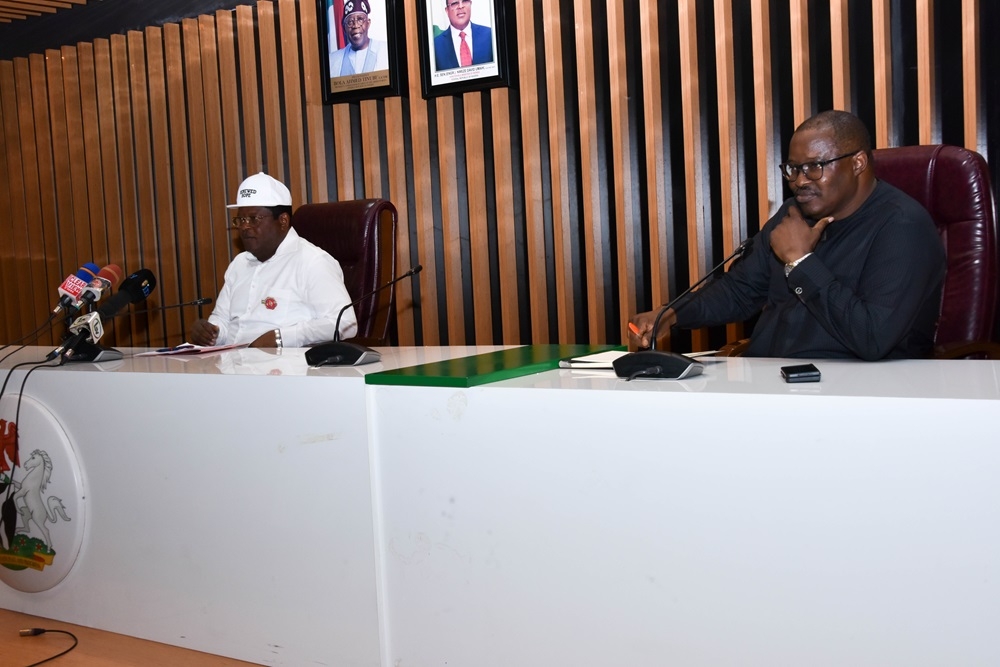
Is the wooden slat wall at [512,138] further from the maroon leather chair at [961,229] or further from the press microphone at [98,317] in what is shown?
the press microphone at [98,317]

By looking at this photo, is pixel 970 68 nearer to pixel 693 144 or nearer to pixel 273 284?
pixel 693 144

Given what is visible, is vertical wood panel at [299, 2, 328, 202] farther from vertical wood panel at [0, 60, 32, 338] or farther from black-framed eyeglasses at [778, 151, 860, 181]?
black-framed eyeglasses at [778, 151, 860, 181]

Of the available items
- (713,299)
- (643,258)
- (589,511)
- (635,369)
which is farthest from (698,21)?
(589,511)

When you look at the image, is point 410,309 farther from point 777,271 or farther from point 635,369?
point 635,369

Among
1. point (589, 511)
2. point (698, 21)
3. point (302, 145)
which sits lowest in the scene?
point (589, 511)

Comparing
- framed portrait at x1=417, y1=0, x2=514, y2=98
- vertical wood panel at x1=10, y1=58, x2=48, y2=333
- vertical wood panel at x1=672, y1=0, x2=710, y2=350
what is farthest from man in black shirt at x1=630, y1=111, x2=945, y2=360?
vertical wood panel at x1=10, y1=58, x2=48, y2=333

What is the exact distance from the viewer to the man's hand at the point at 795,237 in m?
2.15

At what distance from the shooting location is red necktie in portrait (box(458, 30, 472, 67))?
155 inches

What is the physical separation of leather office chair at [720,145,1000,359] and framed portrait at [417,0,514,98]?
74.3 inches

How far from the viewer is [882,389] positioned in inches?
54.3

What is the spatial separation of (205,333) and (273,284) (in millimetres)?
390

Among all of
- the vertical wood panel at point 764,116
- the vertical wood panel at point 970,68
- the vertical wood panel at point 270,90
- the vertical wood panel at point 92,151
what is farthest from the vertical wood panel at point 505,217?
the vertical wood panel at point 92,151

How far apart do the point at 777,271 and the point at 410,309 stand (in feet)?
7.04

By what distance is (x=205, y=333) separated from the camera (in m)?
3.30
